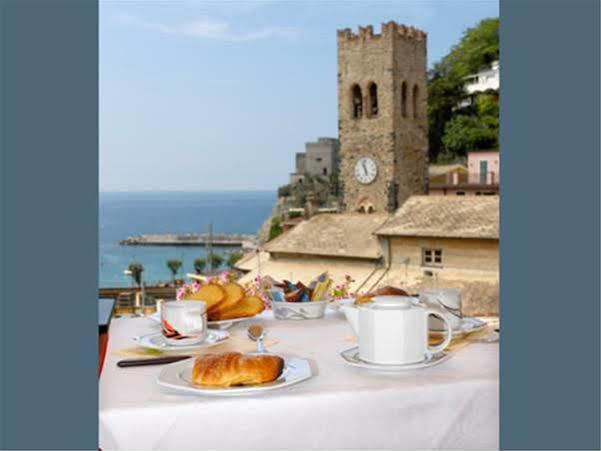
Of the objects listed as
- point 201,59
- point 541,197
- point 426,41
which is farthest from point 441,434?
point 201,59

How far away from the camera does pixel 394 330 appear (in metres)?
1.23

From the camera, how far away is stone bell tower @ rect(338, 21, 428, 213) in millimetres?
21500

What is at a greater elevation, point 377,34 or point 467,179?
point 377,34

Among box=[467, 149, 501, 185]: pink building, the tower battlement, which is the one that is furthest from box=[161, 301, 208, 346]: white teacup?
box=[467, 149, 501, 185]: pink building

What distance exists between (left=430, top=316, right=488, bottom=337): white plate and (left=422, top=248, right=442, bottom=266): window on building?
57.4 ft

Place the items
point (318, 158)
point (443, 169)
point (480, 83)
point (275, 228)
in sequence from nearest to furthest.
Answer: point (443, 169) → point (480, 83) → point (275, 228) → point (318, 158)

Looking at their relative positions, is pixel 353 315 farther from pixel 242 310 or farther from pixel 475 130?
pixel 475 130

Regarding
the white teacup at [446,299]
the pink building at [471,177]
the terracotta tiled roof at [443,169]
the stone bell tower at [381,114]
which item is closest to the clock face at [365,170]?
the stone bell tower at [381,114]

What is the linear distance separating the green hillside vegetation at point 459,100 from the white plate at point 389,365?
24.6 metres

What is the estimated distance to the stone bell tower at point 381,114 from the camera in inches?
846

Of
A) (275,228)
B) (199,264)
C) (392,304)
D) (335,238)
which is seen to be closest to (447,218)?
(335,238)

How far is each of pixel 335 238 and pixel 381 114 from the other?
3.82 metres

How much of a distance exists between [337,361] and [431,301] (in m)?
0.31

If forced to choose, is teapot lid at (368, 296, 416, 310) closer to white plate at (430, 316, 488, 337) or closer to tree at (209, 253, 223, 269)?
white plate at (430, 316, 488, 337)
